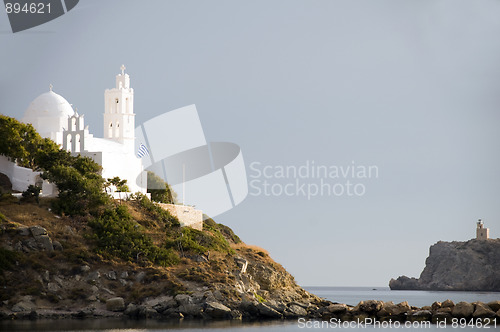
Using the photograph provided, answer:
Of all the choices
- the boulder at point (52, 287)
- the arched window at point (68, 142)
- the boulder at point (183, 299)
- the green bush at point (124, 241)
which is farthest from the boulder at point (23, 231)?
the arched window at point (68, 142)

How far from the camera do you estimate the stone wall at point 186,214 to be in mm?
84438

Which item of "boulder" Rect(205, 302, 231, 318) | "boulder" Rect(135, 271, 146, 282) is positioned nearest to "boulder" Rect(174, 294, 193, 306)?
"boulder" Rect(205, 302, 231, 318)

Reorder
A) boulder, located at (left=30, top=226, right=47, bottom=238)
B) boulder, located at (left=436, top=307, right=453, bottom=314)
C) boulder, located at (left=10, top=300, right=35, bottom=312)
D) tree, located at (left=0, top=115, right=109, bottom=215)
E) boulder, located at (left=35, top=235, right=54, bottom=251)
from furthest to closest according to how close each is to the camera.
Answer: tree, located at (left=0, top=115, right=109, bottom=215) < boulder, located at (left=436, top=307, right=453, bottom=314) < boulder, located at (left=30, top=226, right=47, bottom=238) < boulder, located at (left=35, top=235, right=54, bottom=251) < boulder, located at (left=10, top=300, right=35, bottom=312)

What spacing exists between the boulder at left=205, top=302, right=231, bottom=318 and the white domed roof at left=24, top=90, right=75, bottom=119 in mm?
31752

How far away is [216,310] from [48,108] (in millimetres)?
34243

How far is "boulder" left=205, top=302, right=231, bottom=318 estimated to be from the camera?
226 ft

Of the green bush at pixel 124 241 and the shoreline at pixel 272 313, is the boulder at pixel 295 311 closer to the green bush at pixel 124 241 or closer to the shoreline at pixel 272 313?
the shoreline at pixel 272 313

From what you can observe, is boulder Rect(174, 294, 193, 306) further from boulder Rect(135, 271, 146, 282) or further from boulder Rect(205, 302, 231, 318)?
boulder Rect(135, 271, 146, 282)

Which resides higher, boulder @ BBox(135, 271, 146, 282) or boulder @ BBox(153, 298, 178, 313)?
boulder @ BBox(135, 271, 146, 282)

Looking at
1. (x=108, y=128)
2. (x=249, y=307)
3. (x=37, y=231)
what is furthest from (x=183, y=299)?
(x=108, y=128)

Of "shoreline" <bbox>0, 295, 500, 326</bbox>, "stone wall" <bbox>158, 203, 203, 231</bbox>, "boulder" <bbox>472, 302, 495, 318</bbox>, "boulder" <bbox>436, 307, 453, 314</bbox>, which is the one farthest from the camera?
"stone wall" <bbox>158, 203, 203, 231</bbox>

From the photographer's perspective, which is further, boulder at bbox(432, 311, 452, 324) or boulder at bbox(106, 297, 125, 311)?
boulder at bbox(432, 311, 452, 324)

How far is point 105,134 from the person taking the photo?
3637 inches

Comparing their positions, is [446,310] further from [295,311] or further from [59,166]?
[59,166]
